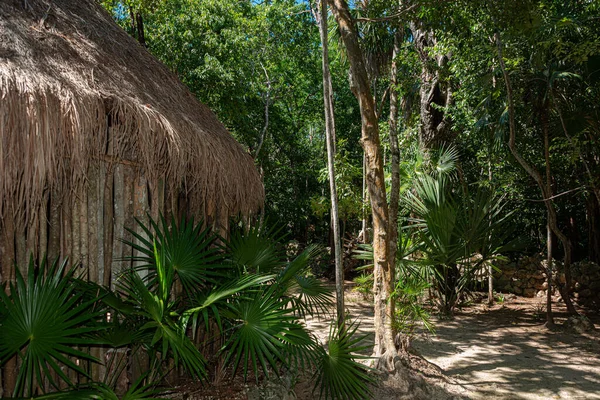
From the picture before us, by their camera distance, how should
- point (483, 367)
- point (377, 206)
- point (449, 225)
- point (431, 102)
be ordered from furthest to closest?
point (431, 102), point (449, 225), point (483, 367), point (377, 206)

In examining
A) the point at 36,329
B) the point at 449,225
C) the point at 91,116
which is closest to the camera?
the point at 36,329

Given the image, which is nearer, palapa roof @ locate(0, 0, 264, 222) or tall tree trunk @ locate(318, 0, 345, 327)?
palapa roof @ locate(0, 0, 264, 222)

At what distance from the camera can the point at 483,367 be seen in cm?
632

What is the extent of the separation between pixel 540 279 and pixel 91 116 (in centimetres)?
1159

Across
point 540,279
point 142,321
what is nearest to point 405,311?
point 142,321

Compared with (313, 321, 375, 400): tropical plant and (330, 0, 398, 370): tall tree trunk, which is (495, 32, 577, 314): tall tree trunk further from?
(313, 321, 375, 400): tropical plant

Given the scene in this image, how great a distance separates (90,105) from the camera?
3805 millimetres

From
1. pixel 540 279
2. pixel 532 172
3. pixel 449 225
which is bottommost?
pixel 540 279

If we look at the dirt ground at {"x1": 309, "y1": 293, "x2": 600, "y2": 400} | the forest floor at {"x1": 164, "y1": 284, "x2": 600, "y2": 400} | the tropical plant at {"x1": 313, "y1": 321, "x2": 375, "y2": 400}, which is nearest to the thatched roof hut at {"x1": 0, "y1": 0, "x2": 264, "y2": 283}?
the forest floor at {"x1": 164, "y1": 284, "x2": 600, "y2": 400}

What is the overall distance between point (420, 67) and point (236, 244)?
252 inches

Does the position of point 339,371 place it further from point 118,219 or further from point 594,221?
point 594,221

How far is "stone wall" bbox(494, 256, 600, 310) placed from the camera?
10977mm

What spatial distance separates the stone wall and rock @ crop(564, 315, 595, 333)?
9.25 ft

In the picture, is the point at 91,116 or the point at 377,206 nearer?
the point at 91,116
